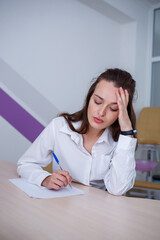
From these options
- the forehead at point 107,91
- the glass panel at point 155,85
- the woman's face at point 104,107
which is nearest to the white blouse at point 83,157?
the woman's face at point 104,107

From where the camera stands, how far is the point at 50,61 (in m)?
2.93

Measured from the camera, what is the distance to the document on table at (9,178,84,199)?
874 mm

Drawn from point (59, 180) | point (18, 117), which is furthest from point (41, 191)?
point (18, 117)

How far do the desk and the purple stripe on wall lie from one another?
5.37 ft

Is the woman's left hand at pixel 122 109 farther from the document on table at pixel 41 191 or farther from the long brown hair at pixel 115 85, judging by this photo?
the document on table at pixel 41 191

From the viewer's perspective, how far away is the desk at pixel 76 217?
570mm

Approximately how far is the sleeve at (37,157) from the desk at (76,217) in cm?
16

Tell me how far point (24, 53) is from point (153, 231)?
2.41 metres

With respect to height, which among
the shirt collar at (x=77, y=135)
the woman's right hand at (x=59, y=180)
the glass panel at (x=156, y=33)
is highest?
the glass panel at (x=156, y=33)

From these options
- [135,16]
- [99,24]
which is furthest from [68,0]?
[135,16]

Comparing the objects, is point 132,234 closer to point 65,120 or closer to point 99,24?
point 65,120

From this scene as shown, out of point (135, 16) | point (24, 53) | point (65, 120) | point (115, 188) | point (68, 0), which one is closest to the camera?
point (115, 188)

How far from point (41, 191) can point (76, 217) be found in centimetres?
28

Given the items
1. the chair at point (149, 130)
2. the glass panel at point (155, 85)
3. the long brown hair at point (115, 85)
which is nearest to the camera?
the long brown hair at point (115, 85)
